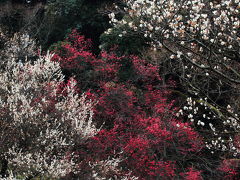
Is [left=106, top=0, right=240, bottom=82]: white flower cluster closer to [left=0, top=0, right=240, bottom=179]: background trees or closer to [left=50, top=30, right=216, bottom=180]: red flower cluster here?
[left=0, top=0, right=240, bottom=179]: background trees

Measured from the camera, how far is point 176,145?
1358cm

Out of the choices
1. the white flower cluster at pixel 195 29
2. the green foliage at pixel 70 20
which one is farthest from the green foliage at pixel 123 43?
the white flower cluster at pixel 195 29

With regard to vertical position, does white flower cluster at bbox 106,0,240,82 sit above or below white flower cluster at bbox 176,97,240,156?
above

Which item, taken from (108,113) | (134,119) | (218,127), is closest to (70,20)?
(108,113)

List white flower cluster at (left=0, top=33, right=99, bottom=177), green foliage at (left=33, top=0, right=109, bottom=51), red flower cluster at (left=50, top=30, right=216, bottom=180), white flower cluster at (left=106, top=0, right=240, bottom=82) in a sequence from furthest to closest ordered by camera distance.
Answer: green foliage at (left=33, top=0, right=109, bottom=51)
red flower cluster at (left=50, top=30, right=216, bottom=180)
white flower cluster at (left=0, top=33, right=99, bottom=177)
white flower cluster at (left=106, top=0, right=240, bottom=82)

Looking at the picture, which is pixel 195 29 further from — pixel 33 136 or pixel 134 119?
pixel 134 119

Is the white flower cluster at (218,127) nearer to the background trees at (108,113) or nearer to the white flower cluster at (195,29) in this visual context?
the background trees at (108,113)

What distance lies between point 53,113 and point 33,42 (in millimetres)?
11559

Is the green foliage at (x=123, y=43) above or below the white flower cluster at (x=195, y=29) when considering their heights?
above

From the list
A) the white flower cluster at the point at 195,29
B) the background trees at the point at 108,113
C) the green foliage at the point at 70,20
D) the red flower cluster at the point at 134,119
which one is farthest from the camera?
the green foliage at the point at 70,20

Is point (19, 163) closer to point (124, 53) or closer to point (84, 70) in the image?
point (84, 70)

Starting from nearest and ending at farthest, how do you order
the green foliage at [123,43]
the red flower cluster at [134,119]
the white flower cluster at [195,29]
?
the white flower cluster at [195,29] → the red flower cluster at [134,119] → the green foliage at [123,43]

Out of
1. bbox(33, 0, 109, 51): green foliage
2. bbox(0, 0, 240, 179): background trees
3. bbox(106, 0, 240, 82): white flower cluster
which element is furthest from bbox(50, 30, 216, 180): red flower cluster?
bbox(106, 0, 240, 82): white flower cluster

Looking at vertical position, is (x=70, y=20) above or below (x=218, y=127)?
above
